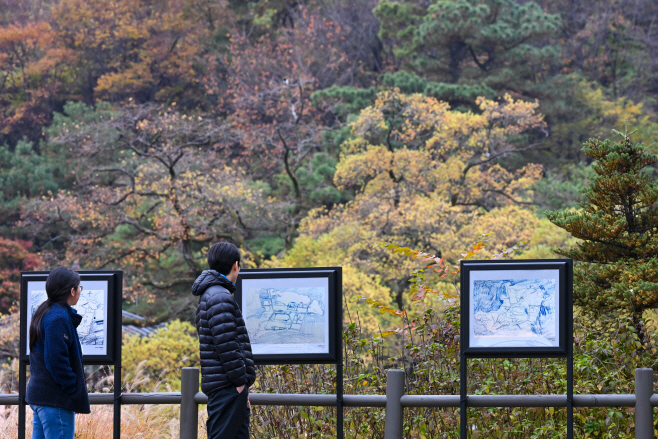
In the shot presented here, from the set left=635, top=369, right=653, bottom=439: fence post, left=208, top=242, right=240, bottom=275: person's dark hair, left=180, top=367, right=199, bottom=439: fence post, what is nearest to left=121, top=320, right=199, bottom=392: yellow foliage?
left=180, top=367, right=199, bottom=439: fence post

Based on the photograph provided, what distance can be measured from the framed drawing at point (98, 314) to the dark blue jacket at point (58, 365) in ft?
1.89

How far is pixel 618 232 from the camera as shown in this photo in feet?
12.9

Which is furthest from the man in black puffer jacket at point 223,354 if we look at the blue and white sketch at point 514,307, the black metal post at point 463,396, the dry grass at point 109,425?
the dry grass at point 109,425

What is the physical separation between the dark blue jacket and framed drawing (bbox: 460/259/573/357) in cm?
177

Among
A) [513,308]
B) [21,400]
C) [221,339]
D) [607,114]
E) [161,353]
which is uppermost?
[607,114]

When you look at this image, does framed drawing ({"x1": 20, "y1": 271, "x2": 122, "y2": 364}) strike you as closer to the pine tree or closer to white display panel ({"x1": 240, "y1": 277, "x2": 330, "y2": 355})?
white display panel ({"x1": 240, "y1": 277, "x2": 330, "y2": 355})

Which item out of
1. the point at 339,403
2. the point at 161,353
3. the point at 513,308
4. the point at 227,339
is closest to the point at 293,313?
the point at 339,403

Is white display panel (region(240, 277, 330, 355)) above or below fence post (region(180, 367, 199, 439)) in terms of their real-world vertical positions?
above

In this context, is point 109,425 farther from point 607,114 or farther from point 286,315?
point 607,114

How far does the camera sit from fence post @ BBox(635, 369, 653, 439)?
123 inches

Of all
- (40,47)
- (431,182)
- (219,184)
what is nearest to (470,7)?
(431,182)

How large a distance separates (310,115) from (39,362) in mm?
15713

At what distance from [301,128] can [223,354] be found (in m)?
15.4

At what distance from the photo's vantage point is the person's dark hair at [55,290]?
9.46ft
